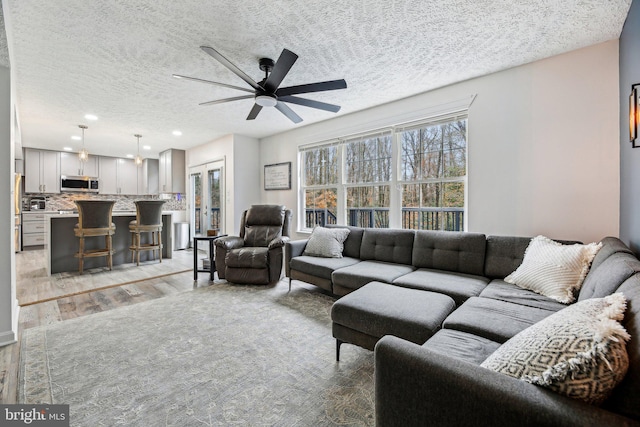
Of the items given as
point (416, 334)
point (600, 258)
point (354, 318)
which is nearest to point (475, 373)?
point (416, 334)

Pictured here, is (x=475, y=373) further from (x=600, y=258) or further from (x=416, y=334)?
(x=600, y=258)

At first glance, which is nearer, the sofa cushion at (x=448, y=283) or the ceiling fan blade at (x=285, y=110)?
the sofa cushion at (x=448, y=283)

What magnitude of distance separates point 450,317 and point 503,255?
129 cm

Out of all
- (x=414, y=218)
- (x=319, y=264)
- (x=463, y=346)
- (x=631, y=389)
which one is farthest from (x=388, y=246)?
(x=631, y=389)

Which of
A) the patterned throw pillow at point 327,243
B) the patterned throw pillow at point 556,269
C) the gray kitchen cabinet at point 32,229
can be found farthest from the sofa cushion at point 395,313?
the gray kitchen cabinet at point 32,229

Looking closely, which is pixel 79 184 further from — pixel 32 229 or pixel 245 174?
pixel 245 174

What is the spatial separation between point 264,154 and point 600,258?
535 cm

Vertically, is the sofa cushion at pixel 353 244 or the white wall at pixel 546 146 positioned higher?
the white wall at pixel 546 146

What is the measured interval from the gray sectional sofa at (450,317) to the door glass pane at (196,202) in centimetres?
424

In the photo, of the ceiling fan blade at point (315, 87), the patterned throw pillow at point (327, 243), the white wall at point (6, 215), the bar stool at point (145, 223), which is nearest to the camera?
the white wall at point (6, 215)

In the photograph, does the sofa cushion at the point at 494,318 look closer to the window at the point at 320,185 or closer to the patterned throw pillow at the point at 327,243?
the patterned throw pillow at the point at 327,243

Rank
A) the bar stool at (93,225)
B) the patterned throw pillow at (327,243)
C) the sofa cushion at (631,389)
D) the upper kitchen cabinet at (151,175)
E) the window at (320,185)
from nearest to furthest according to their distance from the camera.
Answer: the sofa cushion at (631,389) → the patterned throw pillow at (327,243) → the bar stool at (93,225) → the window at (320,185) → the upper kitchen cabinet at (151,175)

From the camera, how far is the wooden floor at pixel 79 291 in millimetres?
2074

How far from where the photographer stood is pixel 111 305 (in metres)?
3.04
